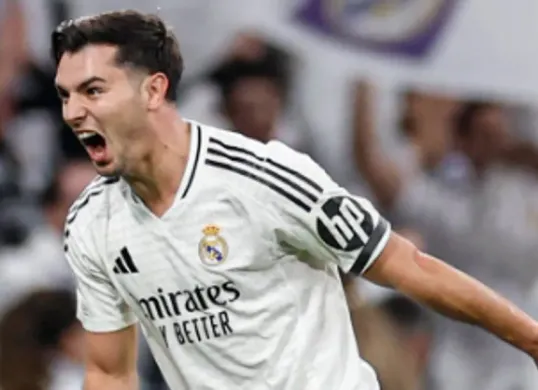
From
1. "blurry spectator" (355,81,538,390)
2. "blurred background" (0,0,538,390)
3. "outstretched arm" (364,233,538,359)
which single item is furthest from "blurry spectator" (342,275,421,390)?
"outstretched arm" (364,233,538,359)

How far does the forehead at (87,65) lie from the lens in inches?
59.6

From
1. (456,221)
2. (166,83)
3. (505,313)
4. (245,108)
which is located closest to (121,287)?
(166,83)

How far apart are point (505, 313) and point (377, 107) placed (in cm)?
160

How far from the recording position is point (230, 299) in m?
1.58

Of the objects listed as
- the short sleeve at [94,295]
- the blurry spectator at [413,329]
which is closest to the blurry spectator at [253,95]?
the blurry spectator at [413,329]

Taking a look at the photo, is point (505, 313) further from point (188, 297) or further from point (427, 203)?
point (427, 203)

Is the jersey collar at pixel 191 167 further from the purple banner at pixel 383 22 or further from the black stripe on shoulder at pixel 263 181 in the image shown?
the purple banner at pixel 383 22

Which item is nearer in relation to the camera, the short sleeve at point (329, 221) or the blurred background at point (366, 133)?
the short sleeve at point (329, 221)

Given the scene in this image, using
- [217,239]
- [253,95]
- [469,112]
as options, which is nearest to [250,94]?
[253,95]

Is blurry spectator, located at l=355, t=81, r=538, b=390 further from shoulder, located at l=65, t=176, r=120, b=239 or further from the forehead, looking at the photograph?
the forehead

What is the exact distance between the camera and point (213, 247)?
1567 mm

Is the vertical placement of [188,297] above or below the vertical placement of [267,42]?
above

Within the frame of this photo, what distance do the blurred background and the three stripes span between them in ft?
4.51

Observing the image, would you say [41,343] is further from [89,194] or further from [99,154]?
[99,154]
